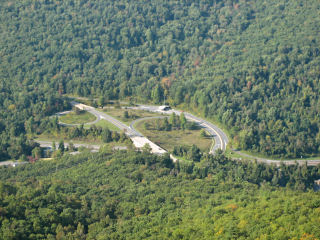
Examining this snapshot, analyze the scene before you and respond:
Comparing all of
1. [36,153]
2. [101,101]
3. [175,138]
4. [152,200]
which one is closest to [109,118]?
[101,101]

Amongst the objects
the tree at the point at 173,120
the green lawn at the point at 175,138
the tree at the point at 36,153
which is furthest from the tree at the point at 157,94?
the tree at the point at 36,153

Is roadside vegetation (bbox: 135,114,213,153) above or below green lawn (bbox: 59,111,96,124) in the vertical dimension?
below

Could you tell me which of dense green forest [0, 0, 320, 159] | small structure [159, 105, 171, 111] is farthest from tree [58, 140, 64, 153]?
small structure [159, 105, 171, 111]

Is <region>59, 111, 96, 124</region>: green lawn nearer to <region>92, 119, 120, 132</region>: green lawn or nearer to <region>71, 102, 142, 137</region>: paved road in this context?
<region>71, 102, 142, 137</region>: paved road

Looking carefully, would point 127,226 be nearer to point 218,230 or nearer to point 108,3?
point 218,230

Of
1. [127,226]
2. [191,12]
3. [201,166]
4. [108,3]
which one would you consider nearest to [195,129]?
[201,166]

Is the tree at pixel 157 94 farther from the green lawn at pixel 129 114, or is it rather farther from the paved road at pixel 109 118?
the paved road at pixel 109 118
